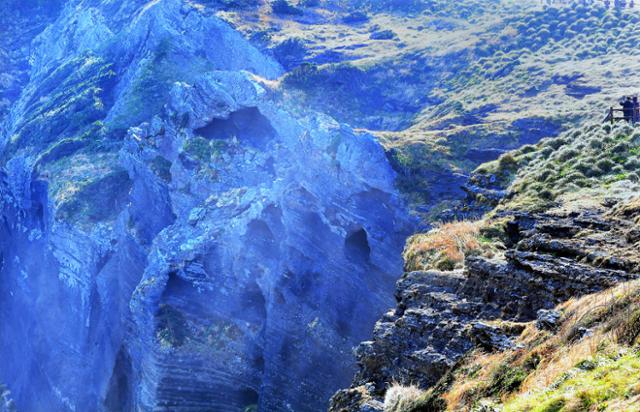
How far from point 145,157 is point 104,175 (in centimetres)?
571

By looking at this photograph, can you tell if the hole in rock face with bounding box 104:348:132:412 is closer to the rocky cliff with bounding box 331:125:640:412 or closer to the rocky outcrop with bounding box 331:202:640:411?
the rocky cliff with bounding box 331:125:640:412

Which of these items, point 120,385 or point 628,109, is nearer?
point 628,109

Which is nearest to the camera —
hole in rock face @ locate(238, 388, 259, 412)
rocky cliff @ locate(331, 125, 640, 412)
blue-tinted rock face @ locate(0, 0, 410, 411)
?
rocky cliff @ locate(331, 125, 640, 412)

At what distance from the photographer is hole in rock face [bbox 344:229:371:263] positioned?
32.2 meters

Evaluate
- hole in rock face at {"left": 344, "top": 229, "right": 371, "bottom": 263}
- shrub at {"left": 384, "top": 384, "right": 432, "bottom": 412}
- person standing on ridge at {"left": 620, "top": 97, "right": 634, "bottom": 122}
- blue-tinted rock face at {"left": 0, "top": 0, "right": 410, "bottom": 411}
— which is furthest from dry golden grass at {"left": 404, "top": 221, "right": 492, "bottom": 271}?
hole in rock face at {"left": 344, "top": 229, "right": 371, "bottom": 263}

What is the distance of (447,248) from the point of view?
50.3 feet

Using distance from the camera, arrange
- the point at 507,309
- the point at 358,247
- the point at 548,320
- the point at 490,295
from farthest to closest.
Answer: the point at 358,247 → the point at 490,295 → the point at 507,309 → the point at 548,320

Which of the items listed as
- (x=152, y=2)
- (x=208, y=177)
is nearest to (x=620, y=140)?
(x=208, y=177)

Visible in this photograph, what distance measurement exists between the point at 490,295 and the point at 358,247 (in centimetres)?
2116

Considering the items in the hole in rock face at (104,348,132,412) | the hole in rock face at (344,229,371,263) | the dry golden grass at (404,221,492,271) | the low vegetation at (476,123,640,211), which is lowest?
the hole in rock face at (104,348,132,412)

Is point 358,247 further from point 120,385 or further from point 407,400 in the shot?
point 407,400

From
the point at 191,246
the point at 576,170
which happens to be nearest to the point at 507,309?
the point at 576,170

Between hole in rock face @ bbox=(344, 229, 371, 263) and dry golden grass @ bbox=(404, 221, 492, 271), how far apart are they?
14000mm

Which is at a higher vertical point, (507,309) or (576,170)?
(576,170)
